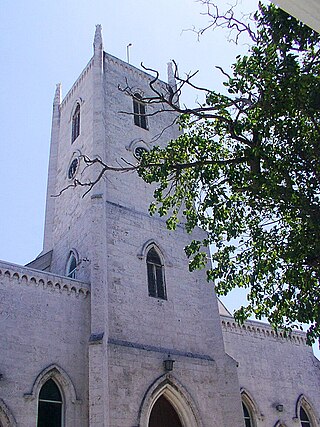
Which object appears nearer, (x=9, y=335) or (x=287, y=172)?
(x=287, y=172)

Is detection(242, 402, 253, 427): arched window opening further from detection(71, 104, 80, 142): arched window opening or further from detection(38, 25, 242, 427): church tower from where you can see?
detection(71, 104, 80, 142): arched window opening

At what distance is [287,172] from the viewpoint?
27.2 feet

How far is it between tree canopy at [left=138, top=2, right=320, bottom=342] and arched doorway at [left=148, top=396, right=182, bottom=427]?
17.1 ft

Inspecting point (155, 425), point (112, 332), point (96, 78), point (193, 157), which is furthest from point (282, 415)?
point (96, 78)

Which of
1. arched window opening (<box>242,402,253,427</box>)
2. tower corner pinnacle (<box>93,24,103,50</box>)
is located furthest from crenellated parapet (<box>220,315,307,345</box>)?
tower corner pinnacle (<box>93,24,103,50</box>)

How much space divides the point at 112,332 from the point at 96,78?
1077 centimetres

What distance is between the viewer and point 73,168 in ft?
60.1

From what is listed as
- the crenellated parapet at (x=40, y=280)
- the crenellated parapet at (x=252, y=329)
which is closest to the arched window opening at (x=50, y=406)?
the crenellated parapet at (x=40, y=280)

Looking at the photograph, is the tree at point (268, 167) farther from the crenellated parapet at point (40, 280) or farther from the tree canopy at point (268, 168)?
the crenellated parapet at point (40, 280)

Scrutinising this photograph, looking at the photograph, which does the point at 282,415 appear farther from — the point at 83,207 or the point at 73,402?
the point at 83,207

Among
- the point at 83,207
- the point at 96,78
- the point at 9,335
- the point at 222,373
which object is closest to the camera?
the point at 9,335

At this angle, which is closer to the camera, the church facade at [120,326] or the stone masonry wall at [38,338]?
the stone masonry wall at [38,338]

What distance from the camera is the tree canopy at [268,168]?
316 inches

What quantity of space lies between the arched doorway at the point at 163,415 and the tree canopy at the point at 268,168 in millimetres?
5201
